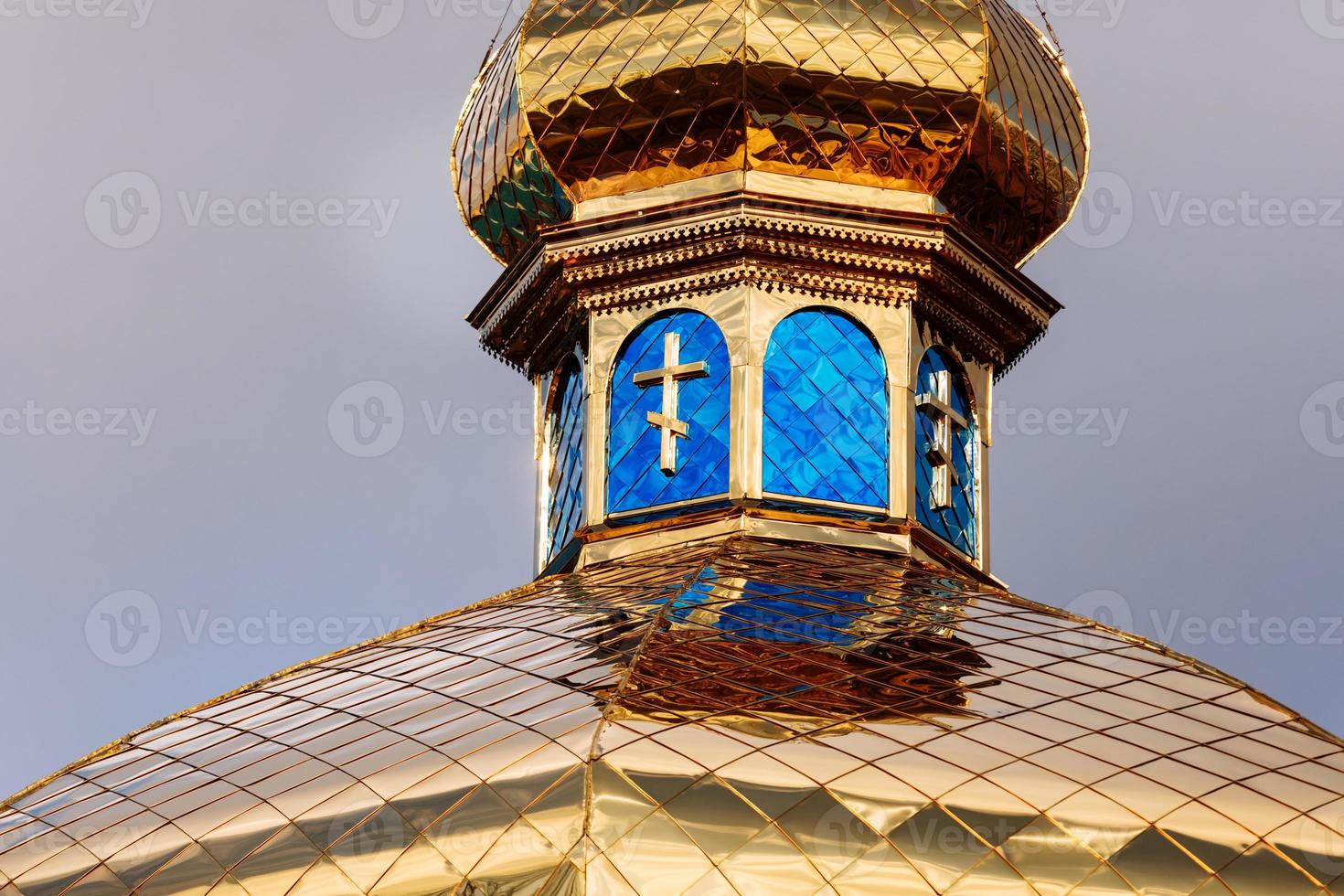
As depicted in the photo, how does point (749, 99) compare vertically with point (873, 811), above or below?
above

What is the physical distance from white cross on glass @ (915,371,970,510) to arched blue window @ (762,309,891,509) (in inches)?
20.2

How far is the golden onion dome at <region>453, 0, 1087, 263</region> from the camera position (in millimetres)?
21828

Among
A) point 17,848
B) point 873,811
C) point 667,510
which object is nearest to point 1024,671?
point 873,811

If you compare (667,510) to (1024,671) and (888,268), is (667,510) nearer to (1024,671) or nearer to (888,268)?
(888,268)

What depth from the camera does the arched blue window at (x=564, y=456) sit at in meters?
22.6

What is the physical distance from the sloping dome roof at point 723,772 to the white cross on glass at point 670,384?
259 centimetres

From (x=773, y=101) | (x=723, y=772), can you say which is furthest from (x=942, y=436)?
(x=723, y=772)

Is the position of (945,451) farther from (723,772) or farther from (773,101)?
(723,772)

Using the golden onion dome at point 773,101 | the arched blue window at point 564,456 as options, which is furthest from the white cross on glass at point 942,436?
the arched blue window at point 564,456

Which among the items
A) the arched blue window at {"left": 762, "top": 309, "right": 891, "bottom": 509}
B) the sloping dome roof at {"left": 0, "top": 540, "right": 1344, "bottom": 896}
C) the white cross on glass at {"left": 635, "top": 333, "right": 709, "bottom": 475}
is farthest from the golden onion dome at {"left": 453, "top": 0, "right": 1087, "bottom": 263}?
the sloping dome roof at {"left": 0, "top": 540, "right": 1344, "bottom": 896}

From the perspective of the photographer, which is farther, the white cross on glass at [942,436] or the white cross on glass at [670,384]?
the white cross on glass at [942,436]

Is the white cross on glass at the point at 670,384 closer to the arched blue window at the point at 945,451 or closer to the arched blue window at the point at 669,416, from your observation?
the arched blue window at the point at 669,416

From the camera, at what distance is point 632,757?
52.8 ft

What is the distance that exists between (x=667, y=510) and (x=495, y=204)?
9.96 ft
